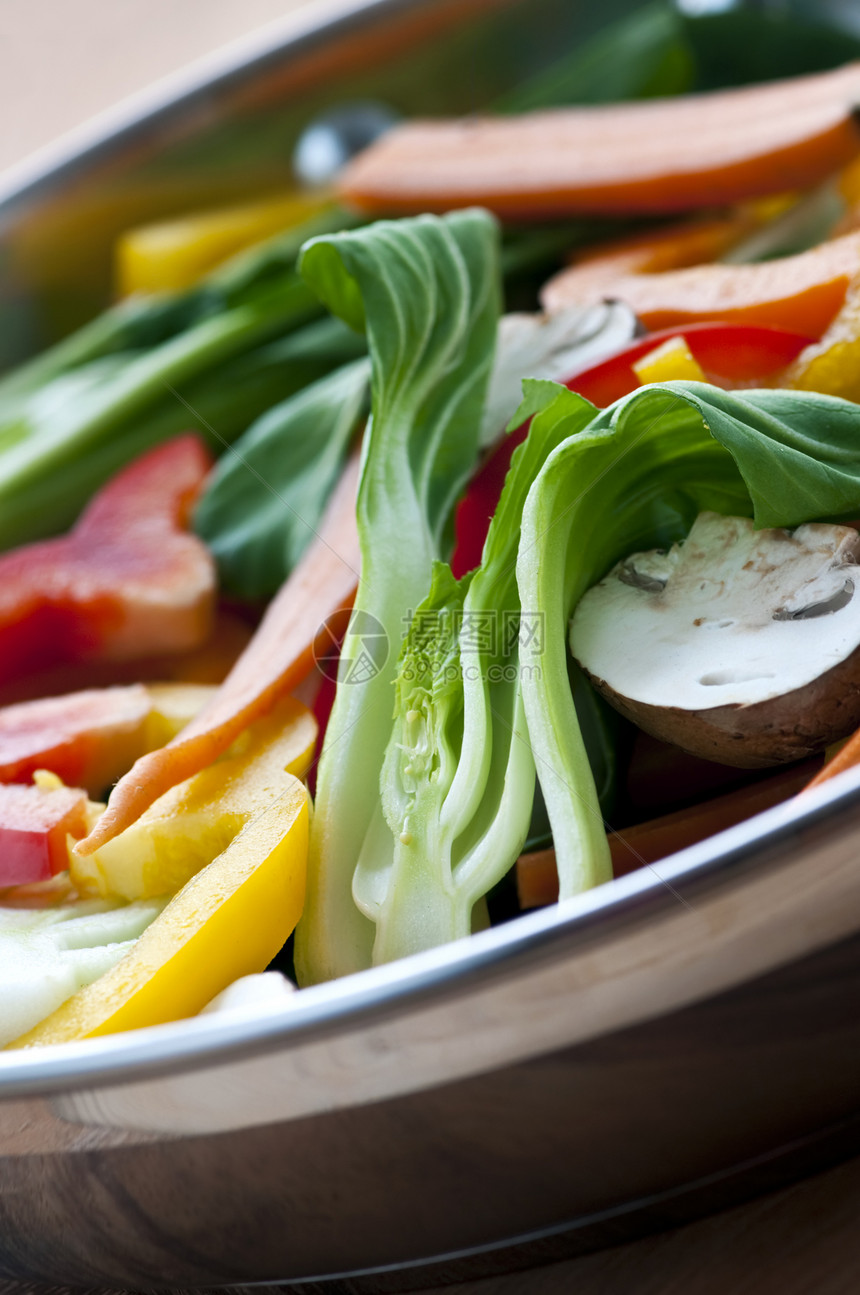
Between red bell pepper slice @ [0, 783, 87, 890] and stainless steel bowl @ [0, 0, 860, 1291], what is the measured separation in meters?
0.13

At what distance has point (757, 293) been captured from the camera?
0.63 m

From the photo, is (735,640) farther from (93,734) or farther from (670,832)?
(93,734)

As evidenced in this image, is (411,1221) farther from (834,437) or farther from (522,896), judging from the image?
(834,437)

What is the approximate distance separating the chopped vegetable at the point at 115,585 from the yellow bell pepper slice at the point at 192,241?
0.31m

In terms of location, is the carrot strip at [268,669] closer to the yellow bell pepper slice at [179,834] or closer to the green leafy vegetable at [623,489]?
the yellow bell pepper slice at [179,834]

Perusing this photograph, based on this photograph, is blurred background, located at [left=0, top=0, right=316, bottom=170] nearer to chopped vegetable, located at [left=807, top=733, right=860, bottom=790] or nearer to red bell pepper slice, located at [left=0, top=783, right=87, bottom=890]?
red bell pepper slice, located at [left=0, top=783, right=87, bottom=890]

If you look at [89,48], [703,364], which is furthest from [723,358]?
[89,48]

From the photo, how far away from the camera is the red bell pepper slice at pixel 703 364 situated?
573mm

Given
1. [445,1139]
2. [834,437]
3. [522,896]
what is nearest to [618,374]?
[834,437]

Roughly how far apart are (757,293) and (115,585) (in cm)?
41

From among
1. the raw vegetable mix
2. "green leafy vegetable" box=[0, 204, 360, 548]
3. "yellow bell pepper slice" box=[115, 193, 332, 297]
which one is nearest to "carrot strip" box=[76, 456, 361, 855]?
the raw vegetable mix

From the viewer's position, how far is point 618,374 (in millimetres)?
575

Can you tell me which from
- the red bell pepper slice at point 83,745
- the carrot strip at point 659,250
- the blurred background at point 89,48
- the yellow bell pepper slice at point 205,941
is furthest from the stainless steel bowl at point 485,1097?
the blurred background at point 89,48

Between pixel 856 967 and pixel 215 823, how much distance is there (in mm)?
259
